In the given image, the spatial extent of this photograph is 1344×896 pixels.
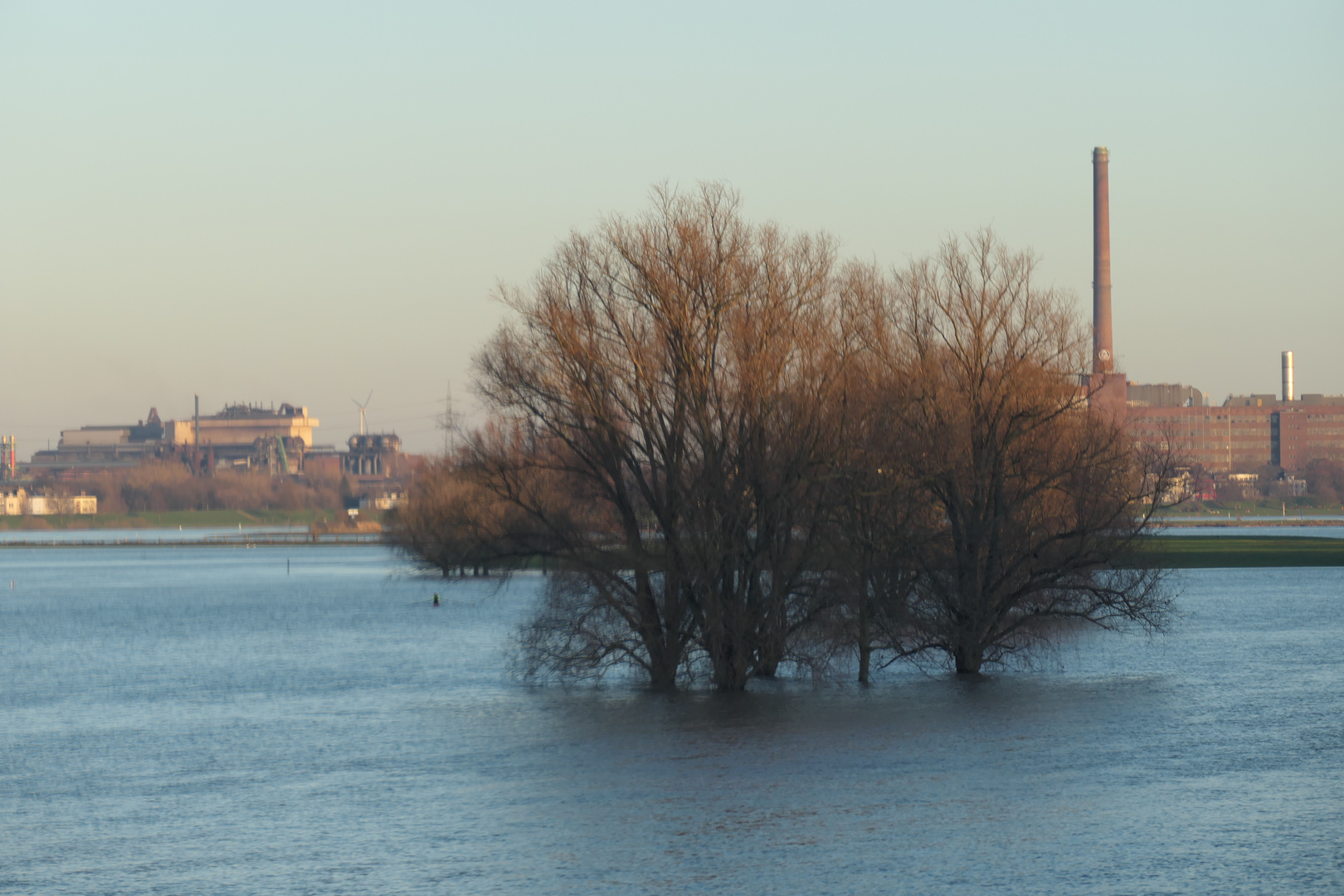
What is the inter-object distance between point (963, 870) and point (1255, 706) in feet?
63.5

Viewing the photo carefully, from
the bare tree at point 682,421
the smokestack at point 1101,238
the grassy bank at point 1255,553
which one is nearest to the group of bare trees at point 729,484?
the bare tree at point 682,421

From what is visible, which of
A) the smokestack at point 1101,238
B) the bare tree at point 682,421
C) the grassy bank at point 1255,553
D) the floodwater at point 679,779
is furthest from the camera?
the smokestack at point 1101,238

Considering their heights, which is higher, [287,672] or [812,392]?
[812,392]

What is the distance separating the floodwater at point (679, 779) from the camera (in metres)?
21.7

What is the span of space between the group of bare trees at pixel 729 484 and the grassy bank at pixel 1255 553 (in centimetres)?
5985

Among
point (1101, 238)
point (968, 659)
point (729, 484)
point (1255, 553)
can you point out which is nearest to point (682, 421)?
point (729, 484)

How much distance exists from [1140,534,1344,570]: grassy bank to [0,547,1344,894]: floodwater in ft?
205

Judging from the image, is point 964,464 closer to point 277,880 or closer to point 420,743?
point 420,743

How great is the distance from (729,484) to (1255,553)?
3802 inches

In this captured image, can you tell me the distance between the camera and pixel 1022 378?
4512 cm

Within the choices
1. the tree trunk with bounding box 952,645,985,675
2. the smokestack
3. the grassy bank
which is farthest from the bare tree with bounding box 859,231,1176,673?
the smokestack

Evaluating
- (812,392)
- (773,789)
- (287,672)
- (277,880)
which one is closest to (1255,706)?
(812,392)

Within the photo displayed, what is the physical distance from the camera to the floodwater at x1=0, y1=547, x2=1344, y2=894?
71.3 feet

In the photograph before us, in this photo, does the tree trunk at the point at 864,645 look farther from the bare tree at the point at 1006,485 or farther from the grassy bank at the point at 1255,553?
the grassy bank at the point at 1255,553
